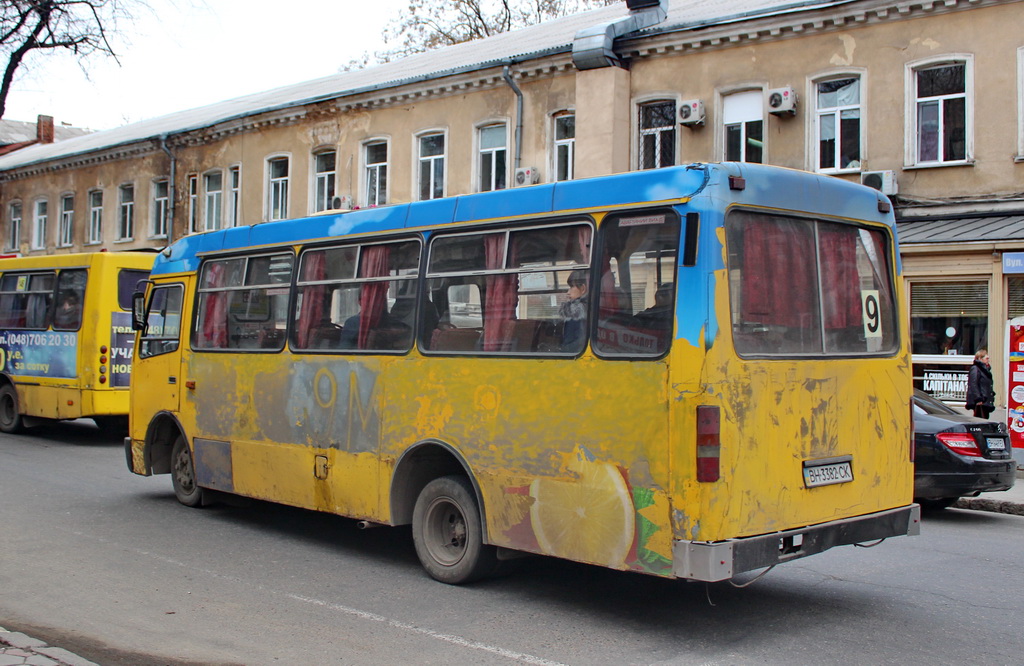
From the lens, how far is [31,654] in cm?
559

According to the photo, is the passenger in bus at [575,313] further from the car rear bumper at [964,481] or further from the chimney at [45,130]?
the chimney at [45,130]

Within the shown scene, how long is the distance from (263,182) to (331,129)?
3.25m

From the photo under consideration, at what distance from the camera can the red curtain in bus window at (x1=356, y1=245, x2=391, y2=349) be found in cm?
817

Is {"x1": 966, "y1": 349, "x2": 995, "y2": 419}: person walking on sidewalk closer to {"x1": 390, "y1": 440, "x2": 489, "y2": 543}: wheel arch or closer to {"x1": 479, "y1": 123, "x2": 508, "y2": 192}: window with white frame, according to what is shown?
{"x1": 390, "y1": 440, "x2": 489, "y2": 543}: wheel arch

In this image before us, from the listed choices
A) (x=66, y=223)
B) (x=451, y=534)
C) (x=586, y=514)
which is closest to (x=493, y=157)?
(x=451, y=534)

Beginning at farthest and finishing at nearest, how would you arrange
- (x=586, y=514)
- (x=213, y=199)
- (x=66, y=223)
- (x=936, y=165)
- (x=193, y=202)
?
(x=66, y=223)
(x=193, y=202)
(x=213, y=199)
(x=936, y=165)
(x=586, y=514)

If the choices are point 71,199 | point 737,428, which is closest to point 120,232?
point 71,199

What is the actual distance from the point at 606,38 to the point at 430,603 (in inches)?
686

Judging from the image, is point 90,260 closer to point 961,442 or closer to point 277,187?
point 961,442

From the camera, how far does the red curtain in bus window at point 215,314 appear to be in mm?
9938

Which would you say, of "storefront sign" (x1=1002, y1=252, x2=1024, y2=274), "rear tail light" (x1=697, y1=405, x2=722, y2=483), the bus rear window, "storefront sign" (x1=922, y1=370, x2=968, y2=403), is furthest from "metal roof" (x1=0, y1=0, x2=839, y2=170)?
"rear tail light" (x1=697, y1=405, x2=722, y2=483)

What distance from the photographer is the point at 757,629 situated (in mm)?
6402

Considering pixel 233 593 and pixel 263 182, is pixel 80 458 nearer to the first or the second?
pixel 233 593

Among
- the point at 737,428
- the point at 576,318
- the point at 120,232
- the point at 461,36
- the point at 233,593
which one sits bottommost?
the point at 233,593
